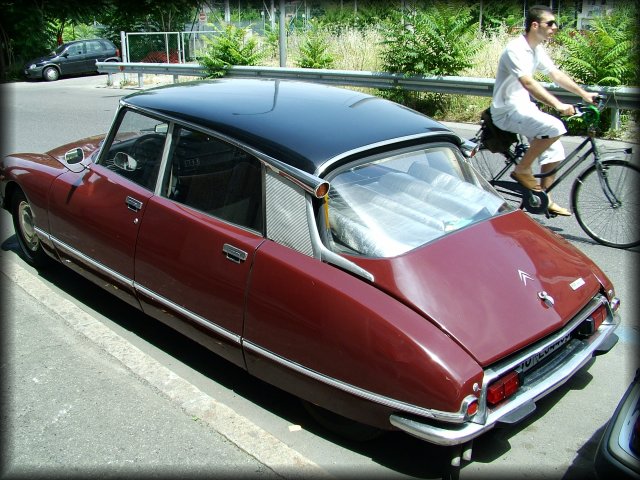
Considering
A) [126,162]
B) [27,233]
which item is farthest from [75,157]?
[27,233]

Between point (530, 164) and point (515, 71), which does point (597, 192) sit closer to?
point (530, 164)

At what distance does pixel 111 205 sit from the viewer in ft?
14.3

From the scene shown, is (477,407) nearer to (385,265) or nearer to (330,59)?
(385,265)

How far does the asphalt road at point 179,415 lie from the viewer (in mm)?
3209

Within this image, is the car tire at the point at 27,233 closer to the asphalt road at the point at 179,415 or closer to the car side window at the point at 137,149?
the asphalt road at the point at 179,415

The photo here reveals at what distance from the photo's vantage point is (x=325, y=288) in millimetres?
3172

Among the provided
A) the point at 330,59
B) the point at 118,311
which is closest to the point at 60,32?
the point at 330,59

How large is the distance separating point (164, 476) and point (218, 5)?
28.7 metres

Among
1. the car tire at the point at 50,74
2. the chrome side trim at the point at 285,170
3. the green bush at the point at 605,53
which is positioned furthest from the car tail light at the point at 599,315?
the car tire at the point at 50,74

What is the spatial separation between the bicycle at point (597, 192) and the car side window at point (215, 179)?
8.47ft

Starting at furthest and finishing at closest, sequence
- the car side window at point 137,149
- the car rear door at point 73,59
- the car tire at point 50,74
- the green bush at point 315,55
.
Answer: the car rear door at point 73,59
the car tire at point 50,74
the green bush at point 315,55
the car side window at point 137,149

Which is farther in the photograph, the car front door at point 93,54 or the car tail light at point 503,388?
the car front door at point 93,54

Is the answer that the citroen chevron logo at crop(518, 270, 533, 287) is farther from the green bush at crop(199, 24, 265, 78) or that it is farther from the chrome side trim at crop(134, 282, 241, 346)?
the green bush at crop(199, 24, 265, 78)

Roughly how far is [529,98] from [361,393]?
155 inches
